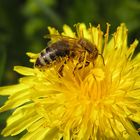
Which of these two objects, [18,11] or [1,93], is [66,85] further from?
[18,11]

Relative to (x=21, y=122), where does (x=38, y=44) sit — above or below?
above

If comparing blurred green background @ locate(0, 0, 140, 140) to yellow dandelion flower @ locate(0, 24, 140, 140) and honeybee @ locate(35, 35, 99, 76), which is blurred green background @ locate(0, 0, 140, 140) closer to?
yellow dandelion flower @ locate(0, 24, 140, 140)

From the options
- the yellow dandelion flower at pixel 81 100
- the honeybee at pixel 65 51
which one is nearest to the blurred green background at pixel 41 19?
the yellow dandelion flower at pixel 81 100

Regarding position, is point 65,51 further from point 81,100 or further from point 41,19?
point 41,19

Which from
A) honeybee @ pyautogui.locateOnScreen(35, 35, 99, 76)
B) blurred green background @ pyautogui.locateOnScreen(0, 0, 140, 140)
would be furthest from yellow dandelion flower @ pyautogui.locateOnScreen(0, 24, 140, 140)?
blurred green background @ pyautogui.locateOnScreen(0, 0, 140, 140)

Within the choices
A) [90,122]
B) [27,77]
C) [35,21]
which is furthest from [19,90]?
[35,21]

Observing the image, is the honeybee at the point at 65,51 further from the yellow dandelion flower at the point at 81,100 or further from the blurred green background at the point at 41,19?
the blurred green background at the point at 41,19
